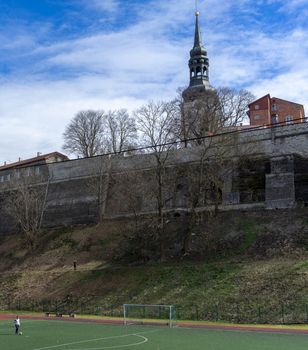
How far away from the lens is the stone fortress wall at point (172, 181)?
43.3 m

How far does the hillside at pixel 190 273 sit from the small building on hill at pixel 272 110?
51.3 meters

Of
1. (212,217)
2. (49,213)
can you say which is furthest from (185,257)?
(49,213)

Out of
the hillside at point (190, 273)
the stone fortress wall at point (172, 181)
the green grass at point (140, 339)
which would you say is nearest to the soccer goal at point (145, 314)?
the hillside at point (190, 273)

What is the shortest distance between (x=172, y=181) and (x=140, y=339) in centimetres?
2413

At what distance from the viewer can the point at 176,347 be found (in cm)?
2147

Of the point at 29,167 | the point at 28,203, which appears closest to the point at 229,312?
the point at 28,203

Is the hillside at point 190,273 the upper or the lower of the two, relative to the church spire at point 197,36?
lower

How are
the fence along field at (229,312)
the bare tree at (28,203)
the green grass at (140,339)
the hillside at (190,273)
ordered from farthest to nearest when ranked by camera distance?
the bare tree at (28,203)
the hillside at (190,273)
the fence along field at (229,312)
the green grass at (140,339)

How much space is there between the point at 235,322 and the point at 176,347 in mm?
8971

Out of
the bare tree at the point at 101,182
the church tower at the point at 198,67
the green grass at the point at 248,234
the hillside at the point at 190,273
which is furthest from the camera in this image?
the church tower at the point at 198,67

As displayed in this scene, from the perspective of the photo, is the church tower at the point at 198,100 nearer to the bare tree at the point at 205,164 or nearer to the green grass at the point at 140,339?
the bare tree at the point at 205,164

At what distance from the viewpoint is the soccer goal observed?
1255 inches

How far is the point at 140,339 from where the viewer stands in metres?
24.4

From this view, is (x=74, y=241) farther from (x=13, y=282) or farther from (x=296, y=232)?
(x=296, y=232)
